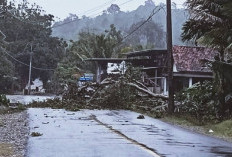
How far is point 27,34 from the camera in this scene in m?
77.5

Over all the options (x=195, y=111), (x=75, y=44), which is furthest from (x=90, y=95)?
(x=75, y=44)

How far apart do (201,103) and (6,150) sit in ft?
43.9

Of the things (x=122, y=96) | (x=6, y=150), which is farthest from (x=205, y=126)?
(x=122, y=96)

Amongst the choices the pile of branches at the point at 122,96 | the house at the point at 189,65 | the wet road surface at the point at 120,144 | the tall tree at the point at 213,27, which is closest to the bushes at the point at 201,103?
the tall tree at the point at 213,27

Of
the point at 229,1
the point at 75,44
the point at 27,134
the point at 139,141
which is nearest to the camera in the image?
the point at 139,141

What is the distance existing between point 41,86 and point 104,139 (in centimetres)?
7210

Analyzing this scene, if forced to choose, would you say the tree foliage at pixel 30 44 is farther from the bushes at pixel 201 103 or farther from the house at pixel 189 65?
the bushes at pixel 201 103

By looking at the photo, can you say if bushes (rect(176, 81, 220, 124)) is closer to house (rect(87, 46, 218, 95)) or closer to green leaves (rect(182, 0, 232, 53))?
green leaves (rect(182, 0, 232, 53))

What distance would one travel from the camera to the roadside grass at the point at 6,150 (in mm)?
9414

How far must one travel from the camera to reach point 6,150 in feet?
32.8

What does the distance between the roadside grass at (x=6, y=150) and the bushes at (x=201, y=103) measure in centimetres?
1080

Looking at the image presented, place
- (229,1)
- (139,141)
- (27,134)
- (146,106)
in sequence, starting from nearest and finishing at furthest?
(139,141) → (27,134) → (229,1) → (146,106)

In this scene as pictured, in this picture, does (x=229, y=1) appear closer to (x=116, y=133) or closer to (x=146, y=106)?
(x=116, y=133)

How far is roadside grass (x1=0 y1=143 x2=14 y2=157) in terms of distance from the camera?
30.9 feet
